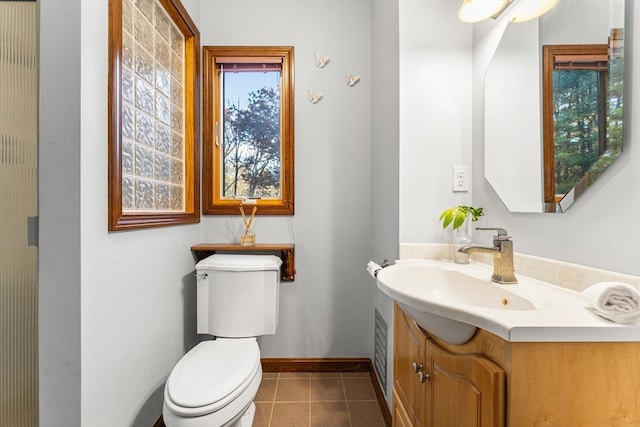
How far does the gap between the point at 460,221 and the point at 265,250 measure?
113 cm

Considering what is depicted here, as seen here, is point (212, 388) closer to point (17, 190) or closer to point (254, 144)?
point (17, 190)

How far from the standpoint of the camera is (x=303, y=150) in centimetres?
184

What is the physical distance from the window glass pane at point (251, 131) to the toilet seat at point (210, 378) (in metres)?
0.96

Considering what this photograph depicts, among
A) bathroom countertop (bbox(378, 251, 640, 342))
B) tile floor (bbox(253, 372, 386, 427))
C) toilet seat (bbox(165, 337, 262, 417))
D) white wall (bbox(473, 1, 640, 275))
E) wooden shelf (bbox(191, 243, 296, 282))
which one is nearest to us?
bathroom countertop (bbox(378, 251, 640, 342))

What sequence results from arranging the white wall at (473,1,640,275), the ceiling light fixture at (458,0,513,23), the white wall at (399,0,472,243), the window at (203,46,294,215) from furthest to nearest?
the window at (203,46,294,215) → the white wall at (399,0,472,243) → the ceiling light fixture at (458,0,513,23) → the white wall at (473,1,640,275)

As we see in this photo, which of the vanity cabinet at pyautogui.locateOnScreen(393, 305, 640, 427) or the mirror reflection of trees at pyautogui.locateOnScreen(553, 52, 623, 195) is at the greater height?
the mirror reflection of trees at pyautogui.locateOnScreen(553, 52, 623, 195)

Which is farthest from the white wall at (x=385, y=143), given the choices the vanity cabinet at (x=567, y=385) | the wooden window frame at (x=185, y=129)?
the wooden window frame at (x=185, y=129)

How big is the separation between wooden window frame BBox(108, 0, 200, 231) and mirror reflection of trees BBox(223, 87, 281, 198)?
21 centimetres

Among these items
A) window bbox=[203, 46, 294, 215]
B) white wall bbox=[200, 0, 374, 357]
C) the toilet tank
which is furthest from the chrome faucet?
window bbox=[203, 46, 294, 215]

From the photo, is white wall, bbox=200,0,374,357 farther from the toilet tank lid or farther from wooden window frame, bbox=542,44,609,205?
wooden window frame, bbox=542,44,609,205

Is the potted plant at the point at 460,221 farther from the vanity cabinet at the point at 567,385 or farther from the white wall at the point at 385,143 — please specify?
the vanity cabinet at the point at 567,385

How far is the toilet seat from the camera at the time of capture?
963 mm

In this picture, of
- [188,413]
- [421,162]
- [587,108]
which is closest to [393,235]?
[421,162]

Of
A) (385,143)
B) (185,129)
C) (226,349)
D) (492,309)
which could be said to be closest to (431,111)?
(385,143)
